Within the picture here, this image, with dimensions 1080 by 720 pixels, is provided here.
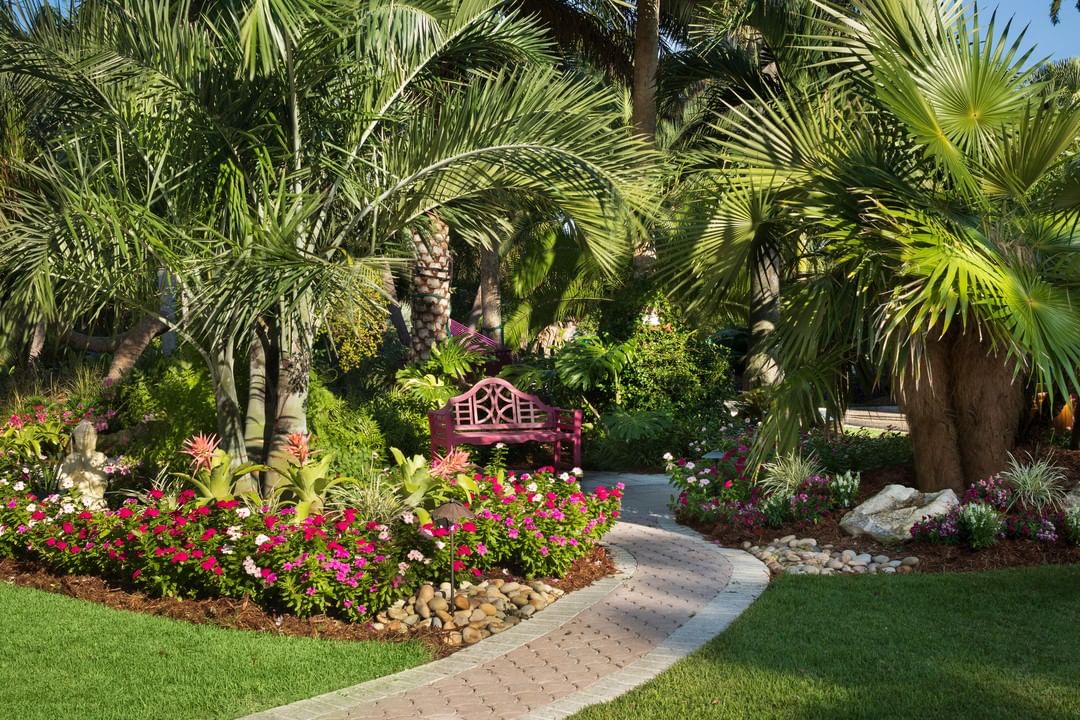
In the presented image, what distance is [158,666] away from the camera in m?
4.97

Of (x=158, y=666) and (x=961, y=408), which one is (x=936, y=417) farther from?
(x=158, y=666)

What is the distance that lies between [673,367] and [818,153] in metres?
4.83

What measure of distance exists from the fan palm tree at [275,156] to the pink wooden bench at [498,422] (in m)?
2.18

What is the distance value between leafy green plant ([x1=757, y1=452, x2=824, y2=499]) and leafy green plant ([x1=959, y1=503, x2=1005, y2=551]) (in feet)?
4.27

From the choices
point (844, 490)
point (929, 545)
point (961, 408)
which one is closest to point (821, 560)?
point (929, 545)

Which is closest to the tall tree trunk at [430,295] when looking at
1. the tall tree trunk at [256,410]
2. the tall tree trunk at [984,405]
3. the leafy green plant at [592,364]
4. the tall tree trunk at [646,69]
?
the leafy green plant at [592,364]

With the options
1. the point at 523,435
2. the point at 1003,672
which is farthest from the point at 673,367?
the point at 1003,672

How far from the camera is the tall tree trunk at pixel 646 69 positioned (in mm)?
13711

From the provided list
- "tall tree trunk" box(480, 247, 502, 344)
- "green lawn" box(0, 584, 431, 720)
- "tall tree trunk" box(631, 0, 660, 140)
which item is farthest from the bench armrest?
"tall tree trunk" box(480, 247, 502, 344)

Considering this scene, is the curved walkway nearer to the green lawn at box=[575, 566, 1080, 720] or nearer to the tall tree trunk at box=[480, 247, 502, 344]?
the green lawn at box=[575, 566, 1080, 720]

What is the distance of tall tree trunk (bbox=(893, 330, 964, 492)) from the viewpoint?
7.59 m

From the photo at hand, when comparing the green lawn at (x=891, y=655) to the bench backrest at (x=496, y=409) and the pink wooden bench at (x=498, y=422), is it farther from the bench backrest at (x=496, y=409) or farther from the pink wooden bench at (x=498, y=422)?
the bench backrest at (x=496, y=409)

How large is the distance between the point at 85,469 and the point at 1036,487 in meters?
7.32

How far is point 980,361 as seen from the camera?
7551 mm
